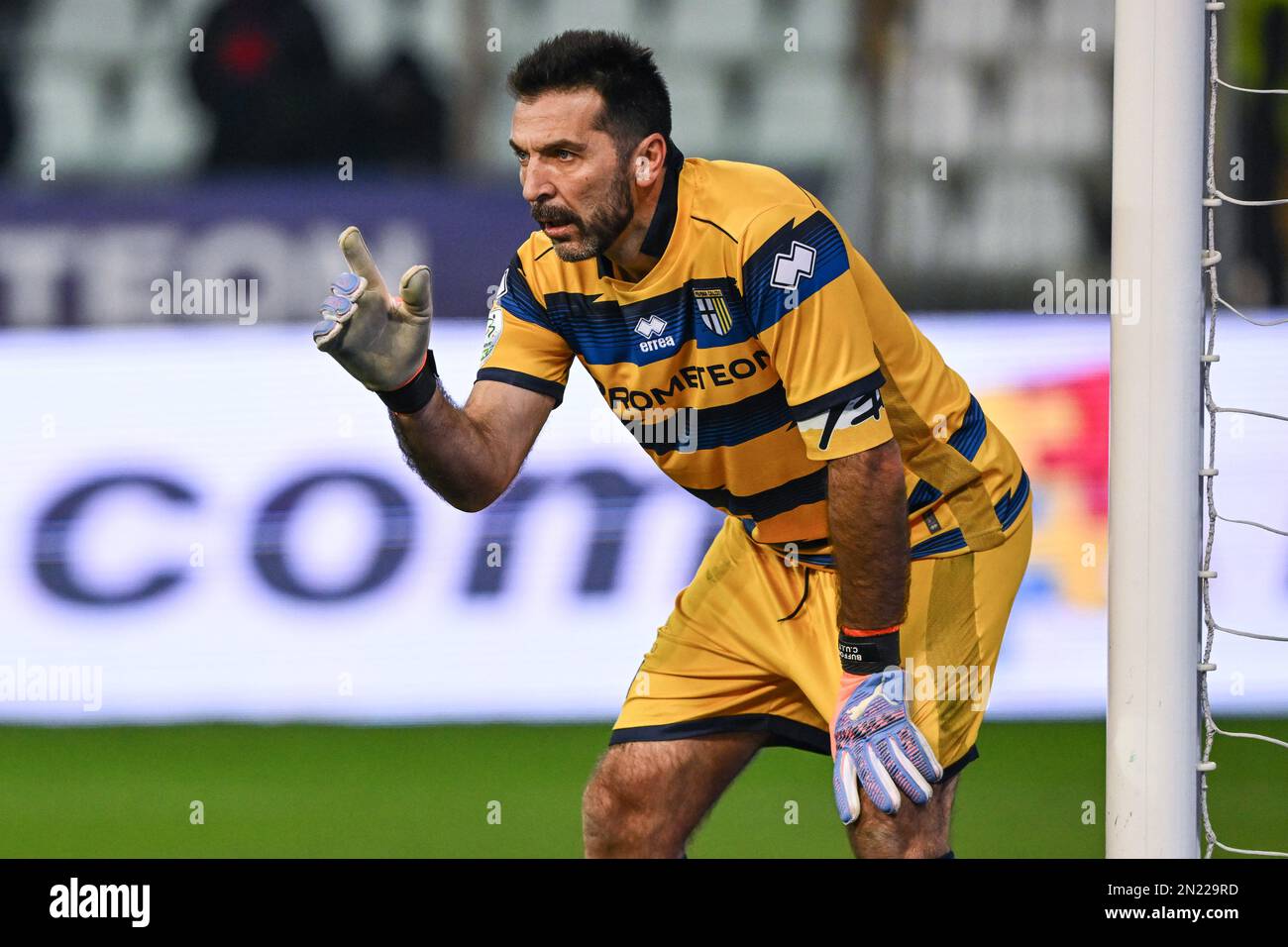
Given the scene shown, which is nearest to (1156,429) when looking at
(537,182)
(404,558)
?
(537,182)

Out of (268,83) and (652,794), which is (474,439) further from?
(268,83)

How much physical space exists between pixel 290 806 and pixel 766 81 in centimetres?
289

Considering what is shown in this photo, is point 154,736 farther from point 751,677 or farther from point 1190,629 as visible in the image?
point 1190,629

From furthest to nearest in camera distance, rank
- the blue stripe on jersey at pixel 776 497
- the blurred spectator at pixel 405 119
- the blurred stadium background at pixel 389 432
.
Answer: the blurred spectator at pixel 405 119 < the blurred stadium background at pixel 389 432 < the blue stripe on jersey at pixel 776 497

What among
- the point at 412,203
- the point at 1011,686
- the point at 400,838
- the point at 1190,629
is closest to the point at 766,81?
the point at 412,203

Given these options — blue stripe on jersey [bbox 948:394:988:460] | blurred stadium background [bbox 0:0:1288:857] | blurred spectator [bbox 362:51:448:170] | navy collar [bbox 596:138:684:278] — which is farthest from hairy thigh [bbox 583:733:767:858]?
blurred spectator [bbox 362:51:448:170]

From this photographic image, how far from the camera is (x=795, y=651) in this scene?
309cm

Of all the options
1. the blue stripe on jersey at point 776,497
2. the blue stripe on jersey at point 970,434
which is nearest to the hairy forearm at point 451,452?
the blue stripe on jersey at point 776,497

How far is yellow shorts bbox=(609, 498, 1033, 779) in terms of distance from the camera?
9.77 ft

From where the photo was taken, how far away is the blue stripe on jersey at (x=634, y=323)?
290 cm

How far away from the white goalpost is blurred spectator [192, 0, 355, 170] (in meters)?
3.44

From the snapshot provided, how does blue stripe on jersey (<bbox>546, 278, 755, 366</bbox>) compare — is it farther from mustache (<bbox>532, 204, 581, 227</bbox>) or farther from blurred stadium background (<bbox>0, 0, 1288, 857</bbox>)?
blurred stadium background (<bbox>0, 0, 1288, 857</bbox>)

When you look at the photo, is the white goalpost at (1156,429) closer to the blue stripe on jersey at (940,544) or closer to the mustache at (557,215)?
the blue stripe on jersey at (940,544)

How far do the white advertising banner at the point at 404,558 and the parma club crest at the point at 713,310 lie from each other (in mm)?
2355
